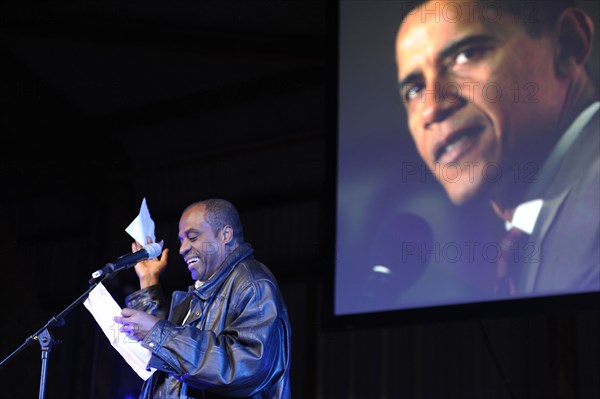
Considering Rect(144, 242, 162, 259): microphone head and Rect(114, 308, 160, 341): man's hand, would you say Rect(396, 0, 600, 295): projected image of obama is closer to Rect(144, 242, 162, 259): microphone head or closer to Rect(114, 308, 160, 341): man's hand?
Rect(144, 242, 162, 259): microphone head

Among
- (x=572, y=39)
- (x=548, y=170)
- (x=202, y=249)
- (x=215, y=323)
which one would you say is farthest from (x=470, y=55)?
(x=215, y=323)

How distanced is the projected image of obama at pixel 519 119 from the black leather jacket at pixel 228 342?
151 cm

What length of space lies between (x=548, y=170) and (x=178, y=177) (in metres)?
3.51

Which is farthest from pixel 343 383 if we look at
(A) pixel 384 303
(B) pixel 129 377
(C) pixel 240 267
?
(C) pixel 240 267

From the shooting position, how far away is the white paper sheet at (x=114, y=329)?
102 inches

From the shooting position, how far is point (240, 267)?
2.67 m

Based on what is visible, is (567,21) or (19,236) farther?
(19,236)

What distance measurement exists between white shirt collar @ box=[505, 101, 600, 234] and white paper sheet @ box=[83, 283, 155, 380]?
1.83m

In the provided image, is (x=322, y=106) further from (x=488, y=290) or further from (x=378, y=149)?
(x=488, y=290)

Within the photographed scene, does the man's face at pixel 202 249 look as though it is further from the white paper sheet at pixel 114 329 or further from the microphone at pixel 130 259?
the white paper sheet at pixel 114 329

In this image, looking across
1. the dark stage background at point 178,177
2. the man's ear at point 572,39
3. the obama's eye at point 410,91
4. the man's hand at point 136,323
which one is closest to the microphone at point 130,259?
the man's hand at point 136,323

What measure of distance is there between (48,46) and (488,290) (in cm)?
361

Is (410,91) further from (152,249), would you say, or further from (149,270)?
(152,249)

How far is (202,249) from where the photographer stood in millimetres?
2730
